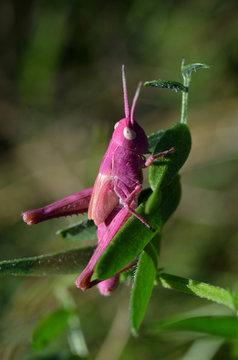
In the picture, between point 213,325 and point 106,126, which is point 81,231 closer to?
point 213,325

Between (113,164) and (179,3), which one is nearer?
(113,164)

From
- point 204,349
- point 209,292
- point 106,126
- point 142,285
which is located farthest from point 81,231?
point 106,126

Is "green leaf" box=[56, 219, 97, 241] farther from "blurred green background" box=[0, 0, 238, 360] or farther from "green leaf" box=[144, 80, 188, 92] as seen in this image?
"blurred green background" box=[0, 0, 238, 360]

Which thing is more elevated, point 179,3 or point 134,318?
point 179,3

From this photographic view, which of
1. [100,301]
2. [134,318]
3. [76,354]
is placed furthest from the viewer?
[100,301]

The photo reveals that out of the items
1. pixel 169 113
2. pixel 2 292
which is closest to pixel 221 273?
pixel 2 292

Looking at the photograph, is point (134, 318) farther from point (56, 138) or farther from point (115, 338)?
point (56, 138)

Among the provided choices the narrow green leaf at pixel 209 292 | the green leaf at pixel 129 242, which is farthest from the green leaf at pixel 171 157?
the narrow green leaf at pixel 209 292

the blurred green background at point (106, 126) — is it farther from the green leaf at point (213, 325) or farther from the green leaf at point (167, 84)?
the green leaf at point (167, 84)
